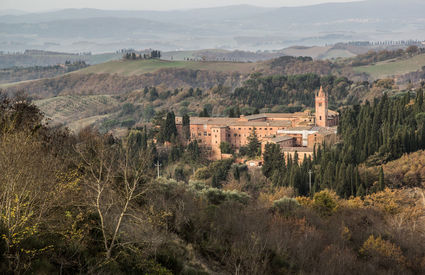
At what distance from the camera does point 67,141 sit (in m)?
27.3

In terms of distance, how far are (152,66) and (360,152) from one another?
14820 centimetres

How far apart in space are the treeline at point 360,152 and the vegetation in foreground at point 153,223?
270 cm

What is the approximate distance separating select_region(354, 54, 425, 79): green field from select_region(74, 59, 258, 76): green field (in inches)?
1519

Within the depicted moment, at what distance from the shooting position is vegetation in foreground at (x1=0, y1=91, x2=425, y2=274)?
1465cm

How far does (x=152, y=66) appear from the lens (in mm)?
187250

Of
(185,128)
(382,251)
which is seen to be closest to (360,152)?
(382,251)

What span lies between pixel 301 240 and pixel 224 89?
103351mm

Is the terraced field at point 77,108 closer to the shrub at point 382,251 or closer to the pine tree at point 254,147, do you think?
the pine tree at point 254,147

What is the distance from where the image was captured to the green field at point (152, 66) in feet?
612

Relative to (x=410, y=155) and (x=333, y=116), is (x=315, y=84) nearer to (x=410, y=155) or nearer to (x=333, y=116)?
(x=333, y=116)

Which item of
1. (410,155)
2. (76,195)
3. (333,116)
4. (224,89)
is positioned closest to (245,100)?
(224,89)

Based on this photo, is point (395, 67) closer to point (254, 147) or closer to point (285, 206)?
point (254, 147)

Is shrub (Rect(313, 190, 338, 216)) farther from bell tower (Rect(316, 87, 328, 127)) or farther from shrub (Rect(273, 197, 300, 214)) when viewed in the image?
bell tower (Rect(316, 87, 328, 127))

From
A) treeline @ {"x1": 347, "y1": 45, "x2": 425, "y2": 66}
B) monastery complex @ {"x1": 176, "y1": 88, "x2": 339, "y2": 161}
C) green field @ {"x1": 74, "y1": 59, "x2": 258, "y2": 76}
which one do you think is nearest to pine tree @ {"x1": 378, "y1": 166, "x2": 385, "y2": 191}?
monastery complex @ {"x1": 176, "y1": 88, "x2": 339, "y2": 161}
